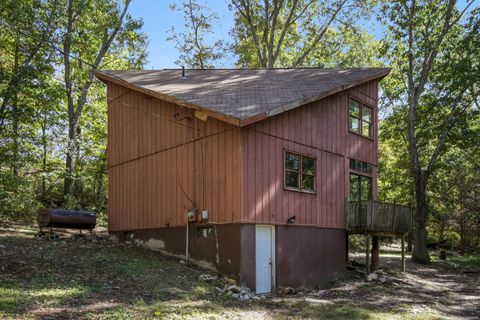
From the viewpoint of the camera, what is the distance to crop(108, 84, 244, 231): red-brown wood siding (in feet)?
46.9

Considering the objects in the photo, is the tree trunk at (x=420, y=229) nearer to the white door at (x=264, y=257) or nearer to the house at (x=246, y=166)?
the house at (x=246, y=166)

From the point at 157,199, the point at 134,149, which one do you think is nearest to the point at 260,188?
the point at 157,199

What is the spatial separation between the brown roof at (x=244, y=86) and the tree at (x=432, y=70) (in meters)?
6.65

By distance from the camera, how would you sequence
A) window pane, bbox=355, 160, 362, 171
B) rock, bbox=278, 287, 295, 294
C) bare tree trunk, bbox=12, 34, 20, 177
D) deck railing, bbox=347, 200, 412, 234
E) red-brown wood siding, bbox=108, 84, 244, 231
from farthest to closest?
bare tree trunk, bbox=12, 34, 20, 177, window pane, bbox=355, 160, 362, 171, deck railing, bbox=347, 200, 412, 234, rock, bbox=278, 287, 295, 294, red-brown wood siding, bbox=108, 84, 244, 231

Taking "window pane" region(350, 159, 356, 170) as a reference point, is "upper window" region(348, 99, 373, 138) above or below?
above

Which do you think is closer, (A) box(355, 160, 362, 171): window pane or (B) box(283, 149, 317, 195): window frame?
(B) box(283, 149, 317, 195): window frame

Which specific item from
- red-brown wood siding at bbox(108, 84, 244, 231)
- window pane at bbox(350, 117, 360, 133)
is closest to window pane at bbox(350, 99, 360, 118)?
window pane at bbox(350, 117, 360, 133)

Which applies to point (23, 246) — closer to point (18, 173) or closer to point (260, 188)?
point (260, 188)

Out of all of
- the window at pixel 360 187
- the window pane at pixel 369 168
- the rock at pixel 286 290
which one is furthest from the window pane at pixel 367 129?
the rock at pixel 286 290

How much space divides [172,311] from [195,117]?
6855mm

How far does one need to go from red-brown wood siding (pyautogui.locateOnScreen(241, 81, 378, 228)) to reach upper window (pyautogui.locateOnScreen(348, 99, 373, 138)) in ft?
0.82

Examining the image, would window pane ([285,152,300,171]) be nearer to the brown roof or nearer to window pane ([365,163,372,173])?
the brown roof

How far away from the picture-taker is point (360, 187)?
19.0 meters

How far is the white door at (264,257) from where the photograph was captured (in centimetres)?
1414
